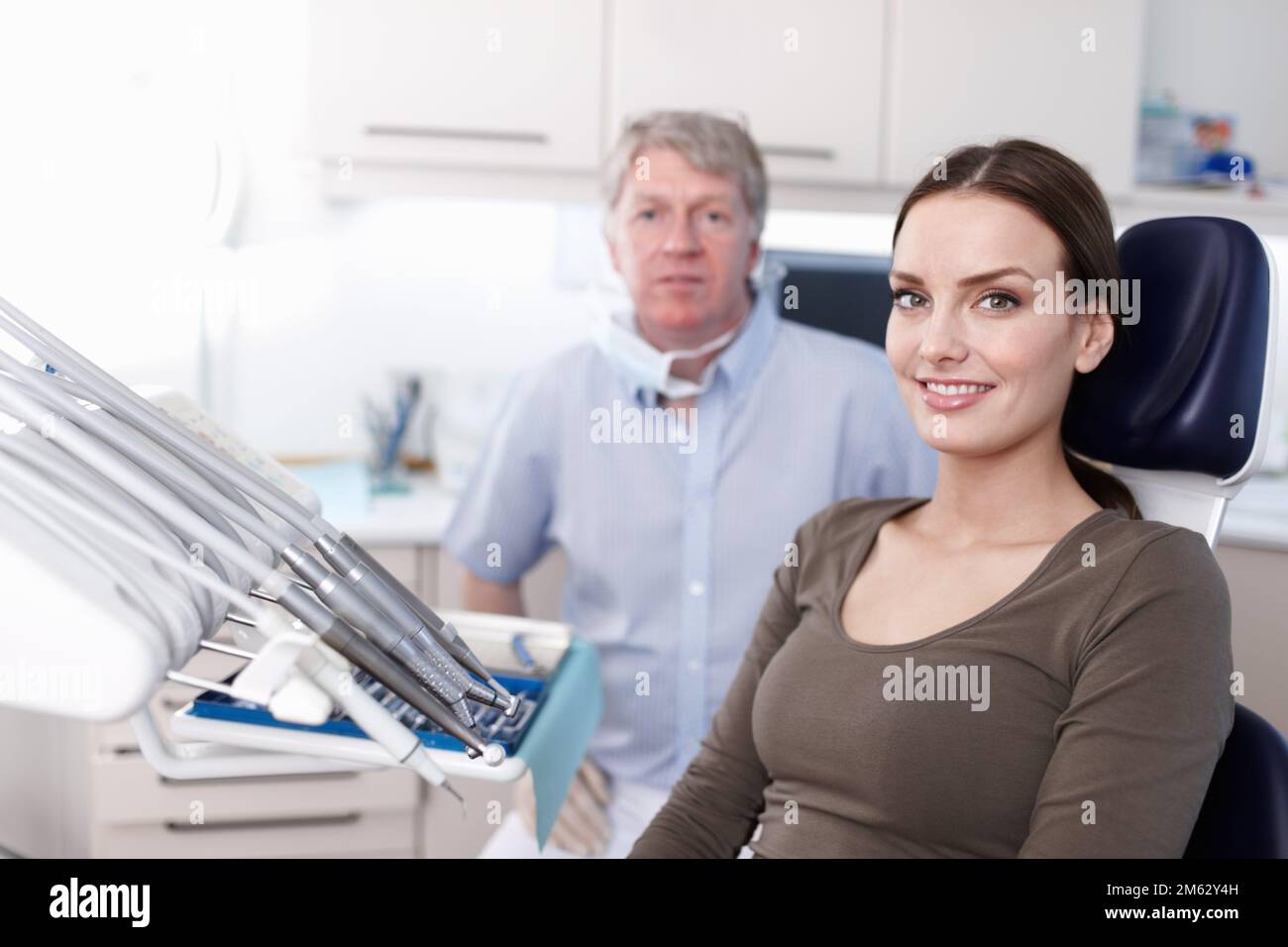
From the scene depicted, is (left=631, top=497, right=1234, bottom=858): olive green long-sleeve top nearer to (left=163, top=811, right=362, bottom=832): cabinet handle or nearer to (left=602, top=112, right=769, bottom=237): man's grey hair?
(left=602, top=112, right=769, bottom=237): man's grey hair

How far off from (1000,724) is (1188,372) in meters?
0.31

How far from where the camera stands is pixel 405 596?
69cm

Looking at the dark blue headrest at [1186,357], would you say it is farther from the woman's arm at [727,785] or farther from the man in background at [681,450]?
the man in background at [681,450]

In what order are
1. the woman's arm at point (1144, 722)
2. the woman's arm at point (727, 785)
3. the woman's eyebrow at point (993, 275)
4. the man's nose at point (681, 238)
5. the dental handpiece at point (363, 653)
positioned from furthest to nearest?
the man's nose at point (681, 238)
the woman's arm at point (727, 785)
the woman's eyebrow at point (993, 275)
the woman's arm at point (1144, 722)
the dental handpiece at point (363, 653)

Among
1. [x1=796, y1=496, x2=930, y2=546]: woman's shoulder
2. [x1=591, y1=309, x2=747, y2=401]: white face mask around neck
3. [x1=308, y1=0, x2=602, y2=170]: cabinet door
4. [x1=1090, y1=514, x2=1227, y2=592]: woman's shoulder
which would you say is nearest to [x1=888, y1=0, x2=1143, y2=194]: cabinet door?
[x1=308, y1=0, x2=602, y2=170]: cabinet door

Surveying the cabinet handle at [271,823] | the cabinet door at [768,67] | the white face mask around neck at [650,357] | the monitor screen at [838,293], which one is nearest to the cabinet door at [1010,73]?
the cabinet door at [768,67]

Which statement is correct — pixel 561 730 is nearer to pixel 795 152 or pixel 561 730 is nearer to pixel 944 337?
pixel 944 337

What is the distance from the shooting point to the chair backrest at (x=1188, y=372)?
940 millimetres

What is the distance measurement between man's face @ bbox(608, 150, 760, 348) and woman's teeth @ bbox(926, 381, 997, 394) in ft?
2.22

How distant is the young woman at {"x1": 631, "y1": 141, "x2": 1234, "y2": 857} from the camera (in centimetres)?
81

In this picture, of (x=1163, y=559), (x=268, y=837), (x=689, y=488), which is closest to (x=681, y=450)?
(x=689, y=488)

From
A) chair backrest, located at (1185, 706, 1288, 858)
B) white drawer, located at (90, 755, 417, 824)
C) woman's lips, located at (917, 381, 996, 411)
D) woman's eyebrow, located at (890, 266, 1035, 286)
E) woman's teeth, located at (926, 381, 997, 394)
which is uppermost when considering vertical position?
woman's eyebrow, located at (890, 266, 1035, 286)

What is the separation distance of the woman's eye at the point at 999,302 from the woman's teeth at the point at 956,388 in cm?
6

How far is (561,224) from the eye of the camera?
2408 millimetres
